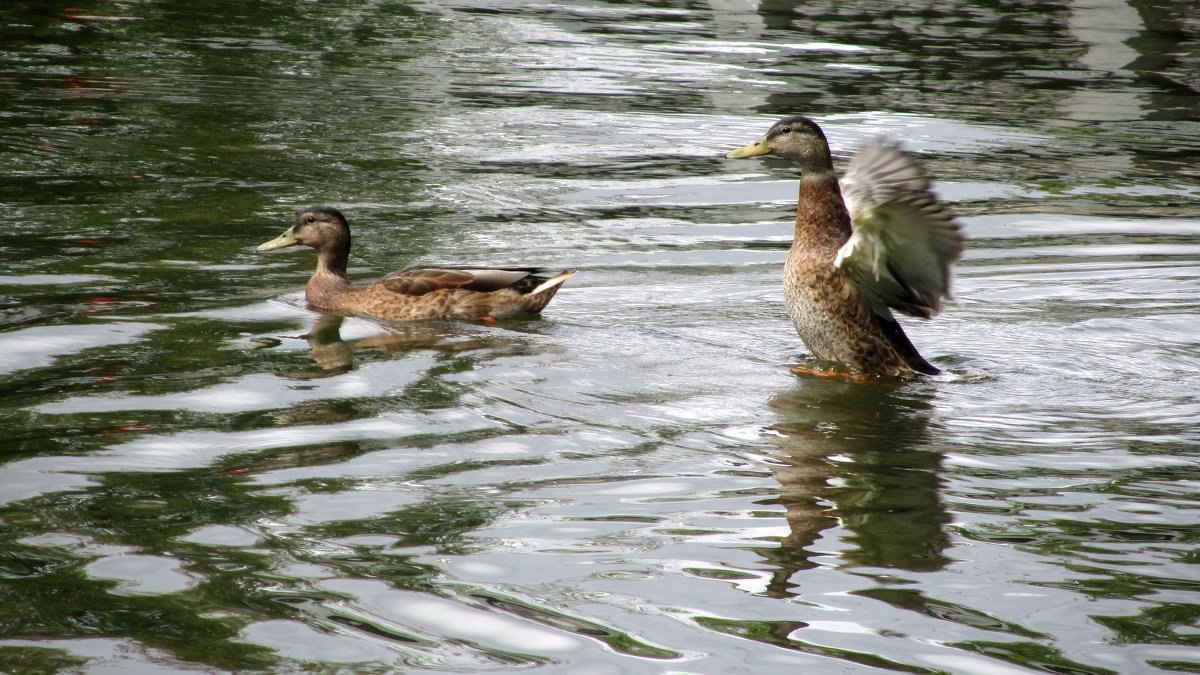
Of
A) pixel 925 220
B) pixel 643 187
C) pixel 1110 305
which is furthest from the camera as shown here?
pixel 643 187

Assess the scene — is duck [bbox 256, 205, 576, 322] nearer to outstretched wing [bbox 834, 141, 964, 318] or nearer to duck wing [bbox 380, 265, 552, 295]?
duck wing [bbox 380, 265, 552, 295]

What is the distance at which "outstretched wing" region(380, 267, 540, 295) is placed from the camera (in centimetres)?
825

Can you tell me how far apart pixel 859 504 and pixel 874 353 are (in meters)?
2.22

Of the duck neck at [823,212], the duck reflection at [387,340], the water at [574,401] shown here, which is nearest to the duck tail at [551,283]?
the water at [574,401]

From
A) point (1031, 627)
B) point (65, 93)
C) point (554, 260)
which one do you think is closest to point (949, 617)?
point (1031, 627)

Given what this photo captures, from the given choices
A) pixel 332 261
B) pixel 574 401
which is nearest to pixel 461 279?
pixel 332 261

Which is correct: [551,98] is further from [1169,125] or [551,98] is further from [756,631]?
[756,631]

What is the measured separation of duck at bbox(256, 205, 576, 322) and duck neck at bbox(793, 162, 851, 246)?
1487 mm

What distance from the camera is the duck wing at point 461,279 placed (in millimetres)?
8250

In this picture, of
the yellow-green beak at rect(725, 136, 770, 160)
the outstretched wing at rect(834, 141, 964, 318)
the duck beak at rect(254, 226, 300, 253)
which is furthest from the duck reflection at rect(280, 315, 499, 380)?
the outstretched wing at rect(834, 141, 964, 318)

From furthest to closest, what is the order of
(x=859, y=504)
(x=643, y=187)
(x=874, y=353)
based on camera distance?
(x=643, y=187) → (x=874, y=353) → (x=859, y=504)

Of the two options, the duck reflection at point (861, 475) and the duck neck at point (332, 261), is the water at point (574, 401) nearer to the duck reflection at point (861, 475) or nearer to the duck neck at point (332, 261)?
the duck reflection at point (861, 475)

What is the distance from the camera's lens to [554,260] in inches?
371

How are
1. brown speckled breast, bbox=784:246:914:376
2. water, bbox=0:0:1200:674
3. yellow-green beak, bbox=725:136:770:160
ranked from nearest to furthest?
water, bbox=0:0:1200:674 → brown speckled breast, bbox=784:246:914:376 → yellow-green beak, bbox=725:136:770:160
